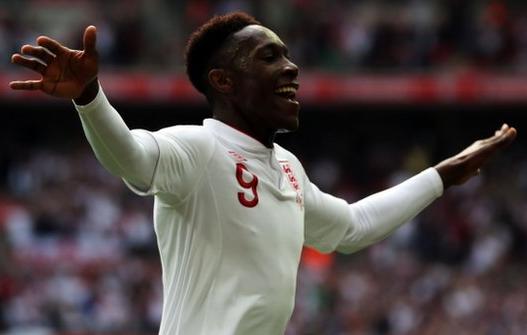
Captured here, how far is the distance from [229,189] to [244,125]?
317mm

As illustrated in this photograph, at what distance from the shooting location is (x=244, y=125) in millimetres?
5293

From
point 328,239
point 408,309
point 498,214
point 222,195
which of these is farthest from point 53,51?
point 498,214

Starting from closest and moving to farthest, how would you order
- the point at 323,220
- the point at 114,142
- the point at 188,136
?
the point at 114,142
the point at 188,136
the point at 323,220

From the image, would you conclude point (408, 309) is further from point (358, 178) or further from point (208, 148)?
point (208, 148)

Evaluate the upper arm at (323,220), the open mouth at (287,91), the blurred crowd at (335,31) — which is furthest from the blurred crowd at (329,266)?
the open mouth at (287,91)

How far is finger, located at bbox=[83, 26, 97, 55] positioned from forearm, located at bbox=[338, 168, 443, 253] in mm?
1750

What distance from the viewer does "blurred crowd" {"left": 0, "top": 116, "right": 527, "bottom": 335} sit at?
15.7 meters

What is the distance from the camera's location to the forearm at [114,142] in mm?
4547

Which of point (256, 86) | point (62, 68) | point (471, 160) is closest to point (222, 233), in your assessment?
point (256, 86)

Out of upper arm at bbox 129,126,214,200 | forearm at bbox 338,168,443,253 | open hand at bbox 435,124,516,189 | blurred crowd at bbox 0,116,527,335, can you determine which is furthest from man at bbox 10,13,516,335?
blurred crowd at bbox 0,116,527,335

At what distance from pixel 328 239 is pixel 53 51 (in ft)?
5.76

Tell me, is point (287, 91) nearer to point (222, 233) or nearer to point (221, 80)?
point (221, 80)

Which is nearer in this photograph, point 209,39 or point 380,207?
point 209,39

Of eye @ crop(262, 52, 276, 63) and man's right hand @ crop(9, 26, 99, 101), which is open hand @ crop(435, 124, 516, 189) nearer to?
eye @ crop(262, 52, 276, 63)
